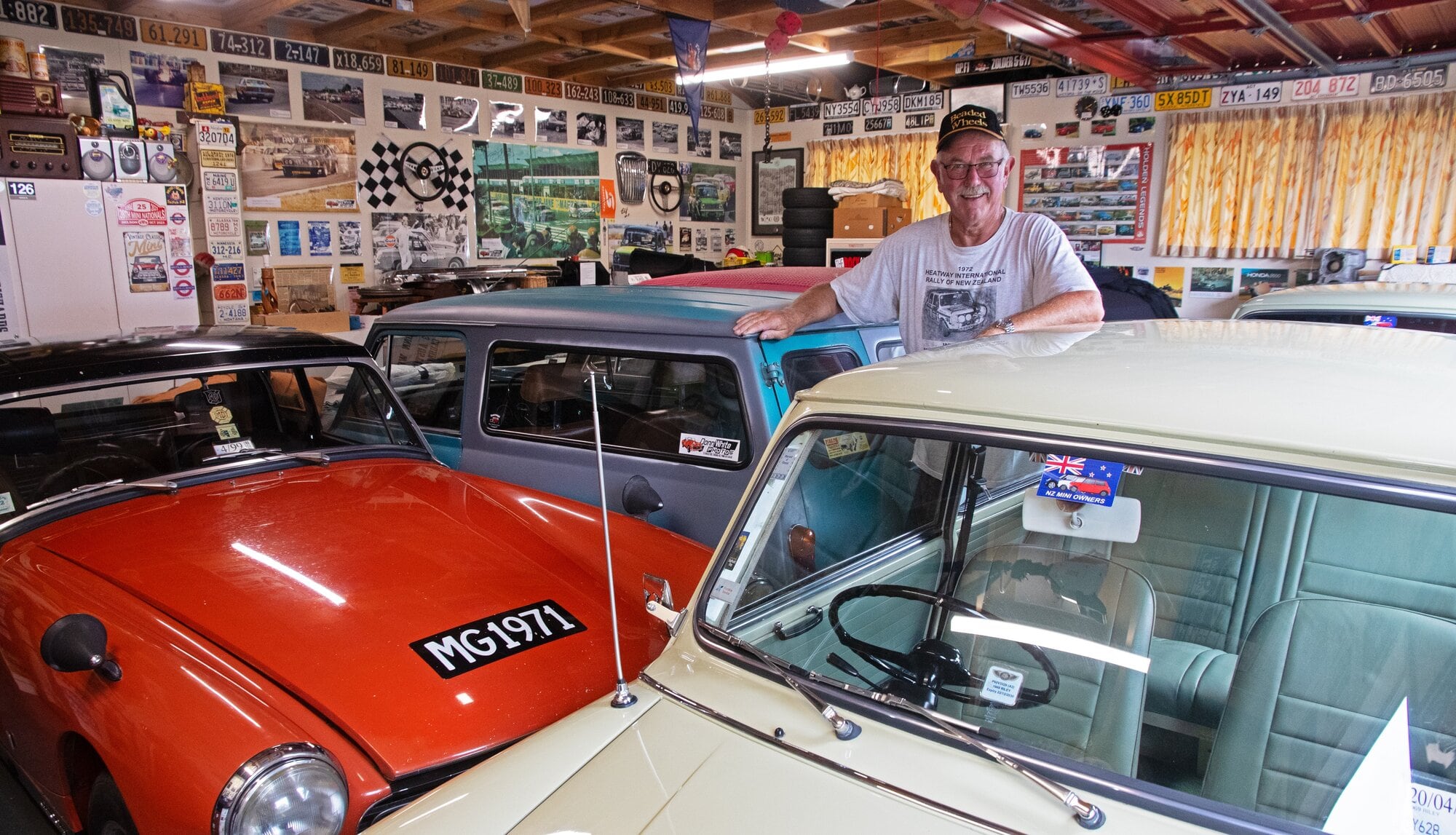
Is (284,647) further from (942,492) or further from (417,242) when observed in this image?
(417,242)

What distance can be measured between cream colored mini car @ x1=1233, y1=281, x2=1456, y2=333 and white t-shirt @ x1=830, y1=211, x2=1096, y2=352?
166 cm

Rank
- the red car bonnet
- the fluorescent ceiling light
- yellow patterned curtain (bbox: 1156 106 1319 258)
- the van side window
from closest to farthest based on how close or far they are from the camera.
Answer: the red car bonnet < the van side window < the fluorescent ceiling light < yellow patterned curtain (bbox: 1156 106 1319 258)

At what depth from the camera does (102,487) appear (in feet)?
9.09

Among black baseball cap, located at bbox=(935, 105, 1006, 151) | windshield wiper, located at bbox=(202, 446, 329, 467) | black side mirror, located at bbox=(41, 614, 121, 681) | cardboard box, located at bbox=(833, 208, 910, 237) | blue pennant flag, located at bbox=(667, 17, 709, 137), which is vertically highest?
blue pennant flag, located at bbox=(667, 17, 709, 137)

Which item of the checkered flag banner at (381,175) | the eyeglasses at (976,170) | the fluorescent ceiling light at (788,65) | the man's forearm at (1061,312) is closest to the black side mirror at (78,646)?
the man's forearm at (1061,312)

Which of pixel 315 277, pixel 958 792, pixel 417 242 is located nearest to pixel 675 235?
pixel 417 242

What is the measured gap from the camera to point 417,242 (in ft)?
29.8

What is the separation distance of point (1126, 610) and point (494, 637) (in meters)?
1.50

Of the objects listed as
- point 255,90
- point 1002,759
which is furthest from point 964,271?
point 255,90

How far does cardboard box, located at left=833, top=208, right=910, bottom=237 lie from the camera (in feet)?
29.2

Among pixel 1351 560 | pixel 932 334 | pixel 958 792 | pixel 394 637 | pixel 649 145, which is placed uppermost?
pixel 649 145

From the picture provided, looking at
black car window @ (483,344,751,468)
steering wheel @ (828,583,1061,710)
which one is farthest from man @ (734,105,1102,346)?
steering wheel @ (828,583,1061,710)

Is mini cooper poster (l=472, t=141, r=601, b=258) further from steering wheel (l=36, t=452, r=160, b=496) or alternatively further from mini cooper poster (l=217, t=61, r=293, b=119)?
steering wheel (l=36, t=452, r=160, b=496)

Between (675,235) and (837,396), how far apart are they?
10.6 metres
